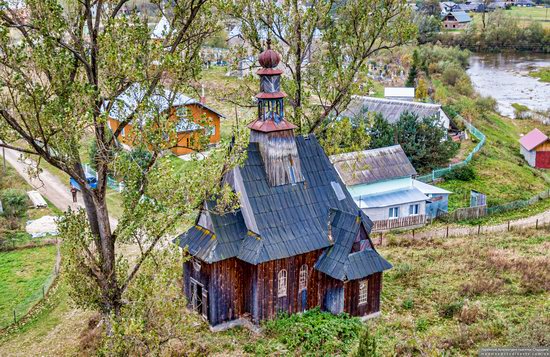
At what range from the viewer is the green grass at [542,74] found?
274 ft

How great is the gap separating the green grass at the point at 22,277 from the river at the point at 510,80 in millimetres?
56025

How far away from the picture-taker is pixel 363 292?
21.2 meters

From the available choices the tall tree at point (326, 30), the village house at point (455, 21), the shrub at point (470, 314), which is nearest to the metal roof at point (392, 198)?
the tall tree at point (326, 30)

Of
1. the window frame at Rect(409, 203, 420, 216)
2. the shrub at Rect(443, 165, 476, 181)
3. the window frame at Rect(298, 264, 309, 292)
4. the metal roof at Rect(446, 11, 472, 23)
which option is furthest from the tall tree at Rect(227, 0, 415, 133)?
the metal roof at Rect(446, 11, 472, 23)

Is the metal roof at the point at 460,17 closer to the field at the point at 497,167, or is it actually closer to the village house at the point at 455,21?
the village house at the point at 455,21

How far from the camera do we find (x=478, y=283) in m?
23.8

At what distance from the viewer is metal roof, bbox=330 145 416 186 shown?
3334cm

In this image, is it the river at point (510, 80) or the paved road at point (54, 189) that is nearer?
the paved road at point (54, 189)

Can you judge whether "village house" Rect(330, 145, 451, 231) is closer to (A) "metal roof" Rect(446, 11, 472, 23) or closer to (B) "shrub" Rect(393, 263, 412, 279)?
(B) "shrub" Rect(393, 263, 412, 279)

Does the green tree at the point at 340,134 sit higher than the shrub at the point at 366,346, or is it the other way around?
A: the green tree at the point at 340,134

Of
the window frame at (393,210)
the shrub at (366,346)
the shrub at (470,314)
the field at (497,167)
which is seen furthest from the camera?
the field at (497,167)

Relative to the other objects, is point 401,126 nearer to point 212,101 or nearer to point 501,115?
point 212,101

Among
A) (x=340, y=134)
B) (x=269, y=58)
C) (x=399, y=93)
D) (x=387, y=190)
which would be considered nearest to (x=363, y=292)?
(x=340, y=134)

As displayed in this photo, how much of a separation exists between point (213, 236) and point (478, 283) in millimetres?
11513
